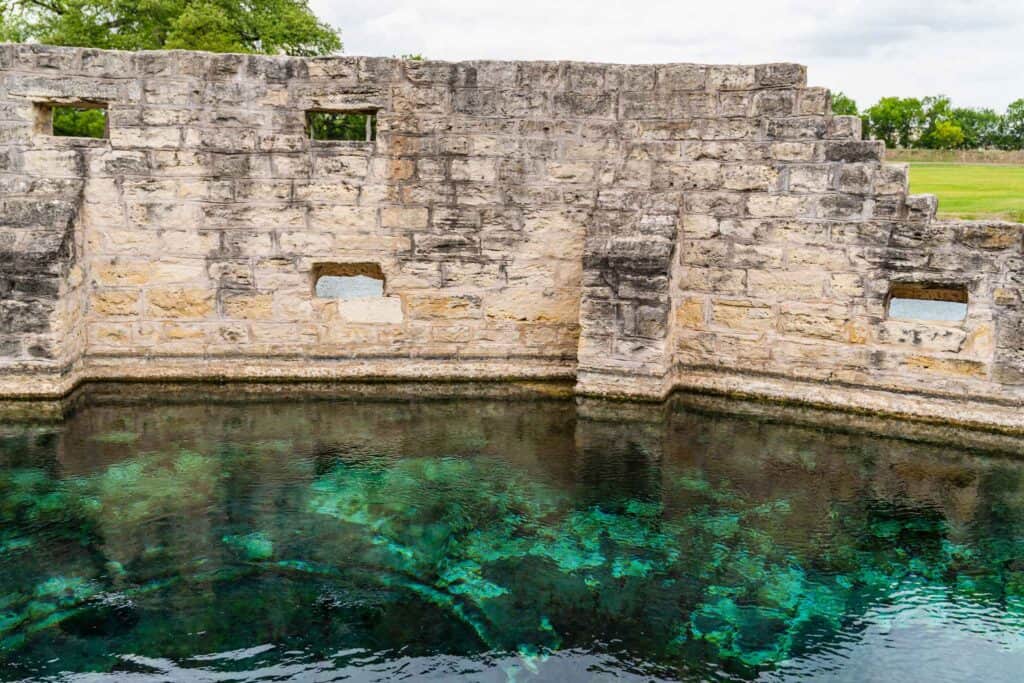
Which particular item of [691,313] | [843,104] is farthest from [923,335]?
[843,104]

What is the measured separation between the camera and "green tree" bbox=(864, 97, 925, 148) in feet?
191

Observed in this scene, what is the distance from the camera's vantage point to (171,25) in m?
24.0

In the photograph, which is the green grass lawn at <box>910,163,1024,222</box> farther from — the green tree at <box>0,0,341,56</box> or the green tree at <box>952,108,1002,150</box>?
the green tree at <box>952,108,1002,150</box>

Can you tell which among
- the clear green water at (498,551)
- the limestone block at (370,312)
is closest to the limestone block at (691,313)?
the clear green water at (498,551)

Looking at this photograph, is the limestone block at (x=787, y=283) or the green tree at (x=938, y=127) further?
the green tree at (x=938, y=127)

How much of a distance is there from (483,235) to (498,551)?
3320mm

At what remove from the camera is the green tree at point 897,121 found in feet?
191

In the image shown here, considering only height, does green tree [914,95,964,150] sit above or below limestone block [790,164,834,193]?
above

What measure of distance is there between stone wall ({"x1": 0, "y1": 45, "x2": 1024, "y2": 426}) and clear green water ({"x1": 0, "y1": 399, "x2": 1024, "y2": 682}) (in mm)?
774

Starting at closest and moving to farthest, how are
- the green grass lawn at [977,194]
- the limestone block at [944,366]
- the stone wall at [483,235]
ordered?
the limestone block at [944,366]
the stone wall at [483,235]
the green grass lawn at [977,194]

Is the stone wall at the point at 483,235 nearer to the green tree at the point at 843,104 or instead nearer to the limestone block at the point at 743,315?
the limestone block at the point at 743,315

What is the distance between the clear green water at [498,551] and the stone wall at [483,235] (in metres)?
0.77

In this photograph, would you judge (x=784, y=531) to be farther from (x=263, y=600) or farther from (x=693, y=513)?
(x=263, y=600)

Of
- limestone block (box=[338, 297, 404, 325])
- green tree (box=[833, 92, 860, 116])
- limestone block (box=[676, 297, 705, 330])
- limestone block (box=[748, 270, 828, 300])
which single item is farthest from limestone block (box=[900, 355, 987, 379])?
green tree (box=[833, 92, 860, 116])
